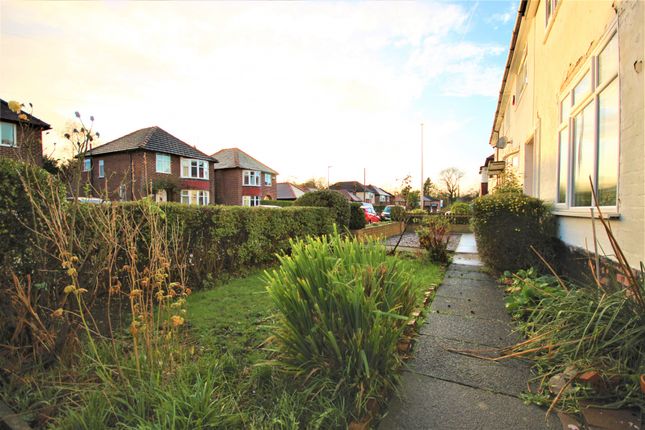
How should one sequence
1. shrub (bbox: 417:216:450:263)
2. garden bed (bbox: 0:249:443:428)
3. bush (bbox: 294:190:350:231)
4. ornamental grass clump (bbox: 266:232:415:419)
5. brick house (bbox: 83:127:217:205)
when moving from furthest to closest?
brick house (bbox: 83:127:217:205)
bush (bbox: 294:190:350:231)
shrub (bbox: 417:216:450:263)
ornamental grass clump (bbox: 266:232:415:419)
garden bed (bbox: 0:249:443:428)

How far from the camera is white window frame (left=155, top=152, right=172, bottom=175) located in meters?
26.4

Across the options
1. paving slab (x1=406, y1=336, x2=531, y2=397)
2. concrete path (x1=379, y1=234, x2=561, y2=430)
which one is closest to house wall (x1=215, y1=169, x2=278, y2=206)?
concrete path (x1=379, y1=234, x2=561, y2=430)

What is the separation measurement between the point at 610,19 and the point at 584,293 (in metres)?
3.20

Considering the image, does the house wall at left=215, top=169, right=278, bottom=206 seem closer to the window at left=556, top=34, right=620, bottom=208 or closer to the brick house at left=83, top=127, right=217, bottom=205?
the brick house at left=83, top=127, right=217, bottom=205

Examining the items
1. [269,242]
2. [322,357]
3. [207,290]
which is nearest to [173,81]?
[269,242]

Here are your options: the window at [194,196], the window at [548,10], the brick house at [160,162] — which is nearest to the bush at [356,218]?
the window at [548,10]

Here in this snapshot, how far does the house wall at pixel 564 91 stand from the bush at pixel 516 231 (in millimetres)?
269

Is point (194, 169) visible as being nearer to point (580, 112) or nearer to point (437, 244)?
point (437, 244)

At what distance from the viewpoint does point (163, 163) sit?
27094 millimetres

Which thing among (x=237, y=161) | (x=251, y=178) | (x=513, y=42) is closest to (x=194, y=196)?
(x=237, y=161)

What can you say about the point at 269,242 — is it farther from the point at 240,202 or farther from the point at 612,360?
the point at 240,202

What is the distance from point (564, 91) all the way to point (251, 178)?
110ft

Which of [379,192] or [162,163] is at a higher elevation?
[162,163]

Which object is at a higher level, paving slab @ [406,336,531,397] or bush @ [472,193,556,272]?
bush @ [472,193,556,272]
